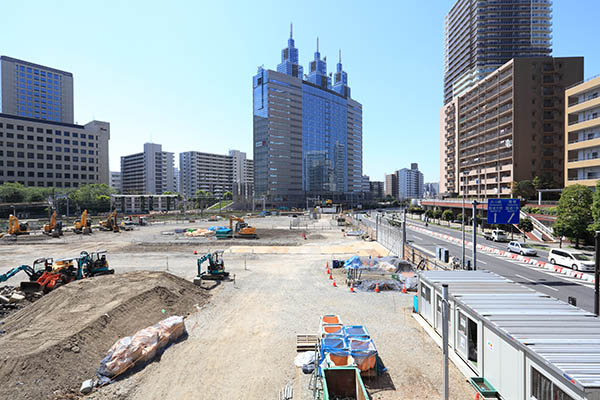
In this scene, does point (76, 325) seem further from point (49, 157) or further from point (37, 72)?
point (37, 72)

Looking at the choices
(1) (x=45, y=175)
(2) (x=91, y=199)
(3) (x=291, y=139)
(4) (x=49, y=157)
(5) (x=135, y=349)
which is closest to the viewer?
(5) (x=135, y=349)

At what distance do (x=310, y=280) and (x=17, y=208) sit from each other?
10272 centimetres

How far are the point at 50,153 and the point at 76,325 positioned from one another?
130m

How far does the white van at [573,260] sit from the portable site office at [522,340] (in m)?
17.9

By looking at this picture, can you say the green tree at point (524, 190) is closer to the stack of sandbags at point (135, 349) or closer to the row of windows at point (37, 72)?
the stack of sandbags at point (135, 349)

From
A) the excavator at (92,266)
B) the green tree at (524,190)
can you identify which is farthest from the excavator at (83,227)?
the green tree at (524,190)

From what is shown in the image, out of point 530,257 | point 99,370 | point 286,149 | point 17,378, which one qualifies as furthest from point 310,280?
point 286,149

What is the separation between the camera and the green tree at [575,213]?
3534cm

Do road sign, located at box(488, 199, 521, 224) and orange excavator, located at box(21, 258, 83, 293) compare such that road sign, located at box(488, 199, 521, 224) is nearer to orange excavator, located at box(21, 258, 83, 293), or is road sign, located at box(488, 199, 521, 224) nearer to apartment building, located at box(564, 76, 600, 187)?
apartment building, located at box(564, 76, 600, 187)

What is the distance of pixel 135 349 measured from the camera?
12352mm

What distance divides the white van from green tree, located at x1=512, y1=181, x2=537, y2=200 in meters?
41.0

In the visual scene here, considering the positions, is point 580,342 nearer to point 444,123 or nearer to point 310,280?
point 310,280

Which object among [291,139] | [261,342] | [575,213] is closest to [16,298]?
[261,342]

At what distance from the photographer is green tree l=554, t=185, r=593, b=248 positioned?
35.3 meters
